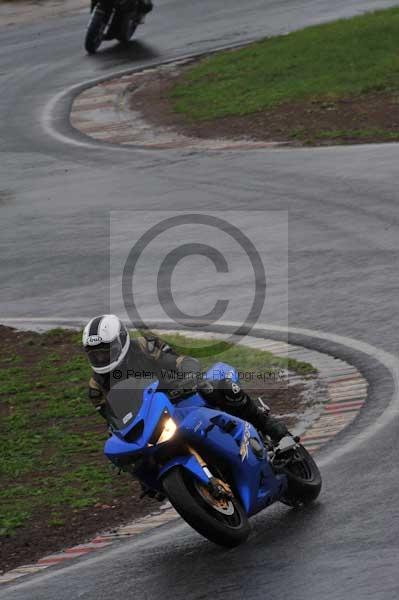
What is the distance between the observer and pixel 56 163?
22.9 meters

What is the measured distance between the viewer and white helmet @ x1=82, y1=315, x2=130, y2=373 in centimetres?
819

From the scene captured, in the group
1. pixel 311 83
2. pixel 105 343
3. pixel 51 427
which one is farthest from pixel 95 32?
pixel 105 343

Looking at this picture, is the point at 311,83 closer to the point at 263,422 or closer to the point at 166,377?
the point at 263,422

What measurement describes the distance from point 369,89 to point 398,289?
11.0 m

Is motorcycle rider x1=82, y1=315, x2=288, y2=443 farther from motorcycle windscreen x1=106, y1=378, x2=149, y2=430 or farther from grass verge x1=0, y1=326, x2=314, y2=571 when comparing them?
grass verge x1=0, y1=326, x2=314, y2=571

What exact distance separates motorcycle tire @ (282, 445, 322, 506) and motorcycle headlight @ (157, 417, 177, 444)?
1119mm

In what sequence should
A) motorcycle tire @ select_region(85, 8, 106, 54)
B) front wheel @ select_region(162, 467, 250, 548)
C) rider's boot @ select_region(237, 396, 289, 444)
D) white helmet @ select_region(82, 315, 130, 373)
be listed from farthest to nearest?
motorcycle tire @ select_region(85, 8, 106, 54) → rider's boot @ select_region(237, 396, 289, 444) → white helmet @ select_region(82, 315, 130, 373) → front wheel @ select_region(162, 467, 250, 548)

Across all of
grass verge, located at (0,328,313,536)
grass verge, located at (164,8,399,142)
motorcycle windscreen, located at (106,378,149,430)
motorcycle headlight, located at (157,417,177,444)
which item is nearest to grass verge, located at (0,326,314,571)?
grass verge, located at (0,328,313,536)

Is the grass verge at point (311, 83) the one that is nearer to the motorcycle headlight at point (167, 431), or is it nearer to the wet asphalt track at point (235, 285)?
the wet asphalt track at point (235, 285)

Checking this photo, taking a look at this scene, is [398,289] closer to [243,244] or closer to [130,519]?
[243,244]

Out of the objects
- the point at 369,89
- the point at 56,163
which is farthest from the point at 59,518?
the point at 369,89

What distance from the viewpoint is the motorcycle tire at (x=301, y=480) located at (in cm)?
863

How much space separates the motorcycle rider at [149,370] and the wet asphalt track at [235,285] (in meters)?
0.83

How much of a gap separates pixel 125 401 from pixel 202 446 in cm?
59
